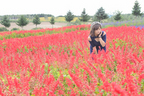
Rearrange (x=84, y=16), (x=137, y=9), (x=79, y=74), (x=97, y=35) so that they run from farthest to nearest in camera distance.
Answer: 1. (x=84, y=16)
2. (x=137, y=9)
3. (x=97, y=35)
4. (x=79, y=74)

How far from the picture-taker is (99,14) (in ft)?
108

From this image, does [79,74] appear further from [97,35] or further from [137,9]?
[137,9]

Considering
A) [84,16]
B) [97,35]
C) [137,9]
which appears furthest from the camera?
[84,16]

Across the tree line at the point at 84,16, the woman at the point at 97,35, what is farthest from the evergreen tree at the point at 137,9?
the woman at the point at 97,35

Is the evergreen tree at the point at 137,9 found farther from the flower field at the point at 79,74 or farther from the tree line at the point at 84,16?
the flower field at the point at 79,74

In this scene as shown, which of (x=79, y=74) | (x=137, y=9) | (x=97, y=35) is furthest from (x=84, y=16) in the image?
(x=79, y=74)

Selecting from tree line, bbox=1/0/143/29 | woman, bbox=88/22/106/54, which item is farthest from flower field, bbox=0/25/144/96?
tree line, bbox=1/0/143/29

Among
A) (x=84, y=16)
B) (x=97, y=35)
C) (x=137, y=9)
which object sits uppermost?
(x=137, y=9)

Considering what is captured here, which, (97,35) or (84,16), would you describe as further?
(84,16)

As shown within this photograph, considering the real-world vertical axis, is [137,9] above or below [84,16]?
above

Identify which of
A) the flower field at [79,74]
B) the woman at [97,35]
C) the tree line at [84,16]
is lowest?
the flower field at [79,74]

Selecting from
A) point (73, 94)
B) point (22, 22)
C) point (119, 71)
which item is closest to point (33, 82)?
point (73, 94)

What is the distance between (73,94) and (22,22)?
100ft

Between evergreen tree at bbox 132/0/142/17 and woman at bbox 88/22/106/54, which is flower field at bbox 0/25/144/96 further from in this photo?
evergreen tree at bbox 132/0/142/17
